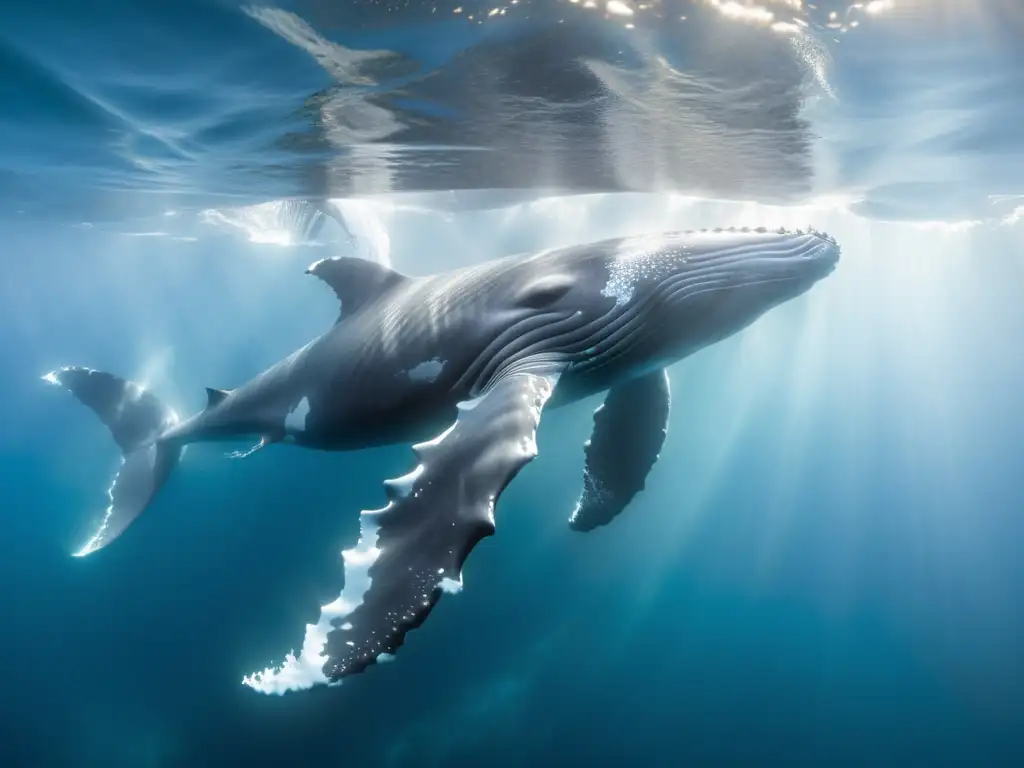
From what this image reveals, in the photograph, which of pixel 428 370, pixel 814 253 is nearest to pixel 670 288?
pixel 814 253

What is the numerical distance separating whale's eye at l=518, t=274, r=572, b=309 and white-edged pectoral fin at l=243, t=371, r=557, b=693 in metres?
1.64

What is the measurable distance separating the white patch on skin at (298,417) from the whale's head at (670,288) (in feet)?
11.3

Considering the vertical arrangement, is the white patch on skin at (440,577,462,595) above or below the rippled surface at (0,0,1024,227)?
below

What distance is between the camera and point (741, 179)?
19859 mm

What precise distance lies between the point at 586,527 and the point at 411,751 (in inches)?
496

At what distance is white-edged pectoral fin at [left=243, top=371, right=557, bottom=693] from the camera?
137 inches

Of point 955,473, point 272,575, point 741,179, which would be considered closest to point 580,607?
point 272,575

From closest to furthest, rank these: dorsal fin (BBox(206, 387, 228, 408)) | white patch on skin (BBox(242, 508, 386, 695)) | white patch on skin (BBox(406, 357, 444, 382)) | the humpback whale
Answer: white patch on skin (BBox(242, 508, 386, 695)) → the humpback whale → white patch on skin (BBox(406, 357, 444, 382)) → dorsal fin (BBox(206, 387, 228, 408))

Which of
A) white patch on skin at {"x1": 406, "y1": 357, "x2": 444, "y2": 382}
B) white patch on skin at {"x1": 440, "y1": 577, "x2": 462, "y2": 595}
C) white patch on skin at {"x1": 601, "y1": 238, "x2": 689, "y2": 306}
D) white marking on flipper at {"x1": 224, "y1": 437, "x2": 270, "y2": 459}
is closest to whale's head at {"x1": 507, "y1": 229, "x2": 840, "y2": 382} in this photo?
white patch on skin at {"x1": 601, "y1": 238, "x2": 689, "y2": 306}

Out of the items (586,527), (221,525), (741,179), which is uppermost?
(741,179)

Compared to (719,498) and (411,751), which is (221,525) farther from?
(719,498)

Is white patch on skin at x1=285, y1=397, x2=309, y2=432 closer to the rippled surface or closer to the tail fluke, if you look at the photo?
the tail fluke

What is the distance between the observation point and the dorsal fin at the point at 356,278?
7.51 metres

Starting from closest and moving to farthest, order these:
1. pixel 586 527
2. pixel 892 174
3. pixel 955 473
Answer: pixel 586 527 → pixel 892 174 → pixel 955 473
